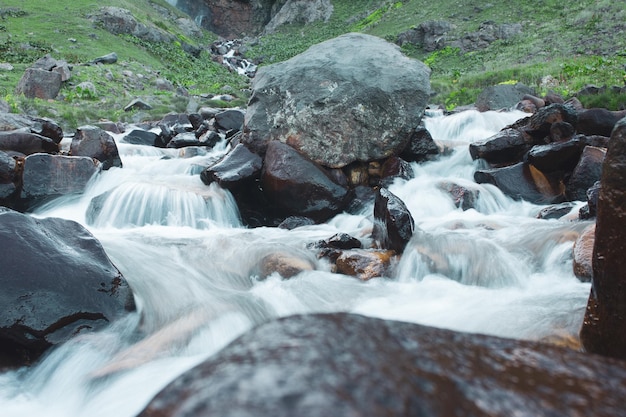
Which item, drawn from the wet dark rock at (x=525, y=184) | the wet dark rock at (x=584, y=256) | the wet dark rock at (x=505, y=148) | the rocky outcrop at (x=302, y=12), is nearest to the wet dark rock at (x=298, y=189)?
the wet dark rock at (x=525, y=184)

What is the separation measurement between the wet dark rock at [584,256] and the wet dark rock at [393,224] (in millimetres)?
1859

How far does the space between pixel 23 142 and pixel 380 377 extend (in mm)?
9449

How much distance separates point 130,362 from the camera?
11.3ft

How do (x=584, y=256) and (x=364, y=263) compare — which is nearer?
(x=584, y=256)

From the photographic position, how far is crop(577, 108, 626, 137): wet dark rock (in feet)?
27.5

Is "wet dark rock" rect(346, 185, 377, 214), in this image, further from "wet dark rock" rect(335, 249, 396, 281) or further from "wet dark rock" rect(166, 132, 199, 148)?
"wet dark rock" rect(166, 132, 199, 148)

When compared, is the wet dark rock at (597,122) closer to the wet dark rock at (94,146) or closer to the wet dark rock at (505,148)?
the wet dark rock at (505,148)

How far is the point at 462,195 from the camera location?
26.2ft

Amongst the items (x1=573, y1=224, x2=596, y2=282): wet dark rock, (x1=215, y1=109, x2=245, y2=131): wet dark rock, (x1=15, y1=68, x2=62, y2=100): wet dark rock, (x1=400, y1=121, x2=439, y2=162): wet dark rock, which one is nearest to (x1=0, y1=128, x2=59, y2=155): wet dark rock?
(x1=215, y1=109, x2=245, y2=131): wet dark rock

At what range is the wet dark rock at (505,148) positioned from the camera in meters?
8.93

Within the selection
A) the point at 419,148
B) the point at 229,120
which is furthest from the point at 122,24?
the point at 419,148

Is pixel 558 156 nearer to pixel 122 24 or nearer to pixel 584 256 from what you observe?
pixel 584 256

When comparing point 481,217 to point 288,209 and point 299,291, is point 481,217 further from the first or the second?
point 299,291

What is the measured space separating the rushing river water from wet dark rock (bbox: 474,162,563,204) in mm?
201
